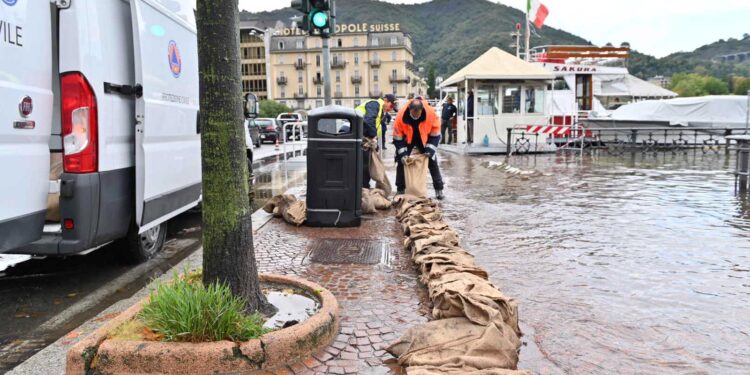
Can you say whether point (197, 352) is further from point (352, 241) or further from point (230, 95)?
point (352, 241)

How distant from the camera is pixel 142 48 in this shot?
4.91 meters

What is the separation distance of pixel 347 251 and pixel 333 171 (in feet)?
4.88

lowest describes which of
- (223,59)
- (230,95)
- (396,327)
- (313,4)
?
(396,327)

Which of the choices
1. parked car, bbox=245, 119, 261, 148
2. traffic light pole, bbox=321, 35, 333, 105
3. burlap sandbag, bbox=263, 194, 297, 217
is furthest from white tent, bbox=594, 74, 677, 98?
burlap sandbag, bbox=263, 194, 297, 217

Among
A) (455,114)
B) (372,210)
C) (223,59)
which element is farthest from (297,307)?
(455,114)

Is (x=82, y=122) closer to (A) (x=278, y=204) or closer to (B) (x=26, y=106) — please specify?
(B) (x=26, y=106)

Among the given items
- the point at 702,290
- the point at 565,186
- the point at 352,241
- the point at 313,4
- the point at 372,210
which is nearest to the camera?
the point at 702,290

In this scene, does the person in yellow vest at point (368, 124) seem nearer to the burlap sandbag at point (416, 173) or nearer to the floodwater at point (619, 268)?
the burlap sandbag at point (416, 173)

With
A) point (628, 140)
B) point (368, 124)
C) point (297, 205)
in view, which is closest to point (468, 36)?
point (628, 140)

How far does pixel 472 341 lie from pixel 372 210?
5004mm

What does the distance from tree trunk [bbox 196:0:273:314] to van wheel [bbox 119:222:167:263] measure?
6.95 feet

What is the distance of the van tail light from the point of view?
4227 millimetres

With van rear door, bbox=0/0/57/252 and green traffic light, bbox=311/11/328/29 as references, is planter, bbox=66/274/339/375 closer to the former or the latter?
van rear door, bbox=0/0/57/252

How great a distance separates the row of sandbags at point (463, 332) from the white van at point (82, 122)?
8.65 feet
